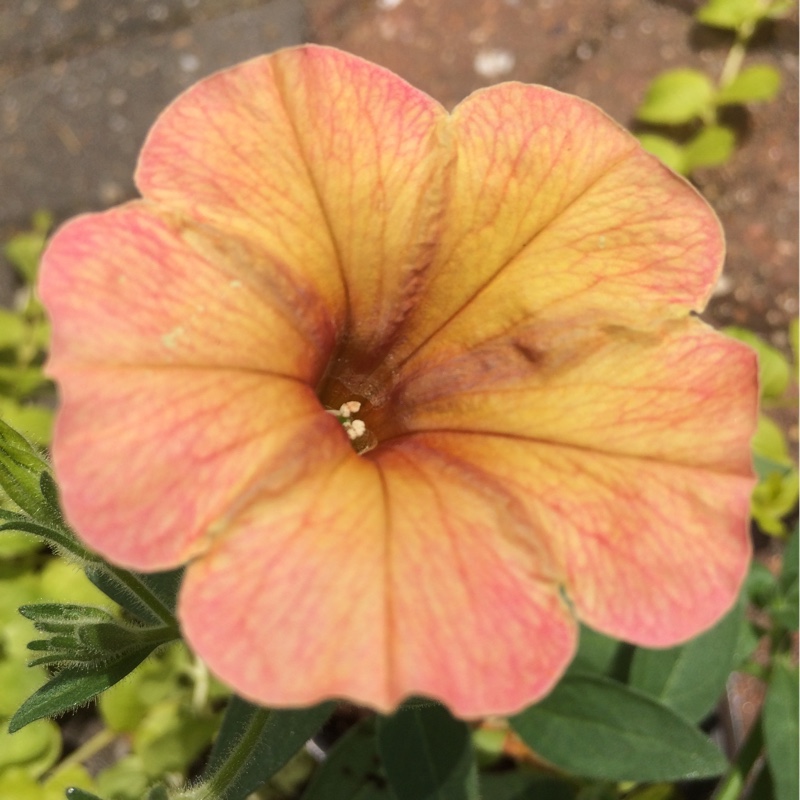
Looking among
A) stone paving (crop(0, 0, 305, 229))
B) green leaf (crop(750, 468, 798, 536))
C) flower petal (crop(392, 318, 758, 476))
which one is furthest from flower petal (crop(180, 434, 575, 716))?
stone paving (crop(0, 0, 305, 229))

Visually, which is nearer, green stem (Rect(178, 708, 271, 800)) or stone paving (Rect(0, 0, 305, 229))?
green stem (Rect(178, 708, 271, 800))

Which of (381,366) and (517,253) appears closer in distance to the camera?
(517,253)

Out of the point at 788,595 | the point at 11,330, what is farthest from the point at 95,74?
the point at 788,595

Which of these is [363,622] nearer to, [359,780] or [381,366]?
[381,366]

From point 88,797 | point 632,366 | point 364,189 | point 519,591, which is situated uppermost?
point 364,189

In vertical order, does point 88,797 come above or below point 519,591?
below

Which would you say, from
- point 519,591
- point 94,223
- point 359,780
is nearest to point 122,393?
point 94,223

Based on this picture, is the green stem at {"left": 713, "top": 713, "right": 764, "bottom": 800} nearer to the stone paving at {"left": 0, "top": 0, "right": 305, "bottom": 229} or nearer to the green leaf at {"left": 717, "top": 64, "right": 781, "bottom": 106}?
the green leaf at {"left": 717, "top": 64, "right": 781, "bottom": 106}
